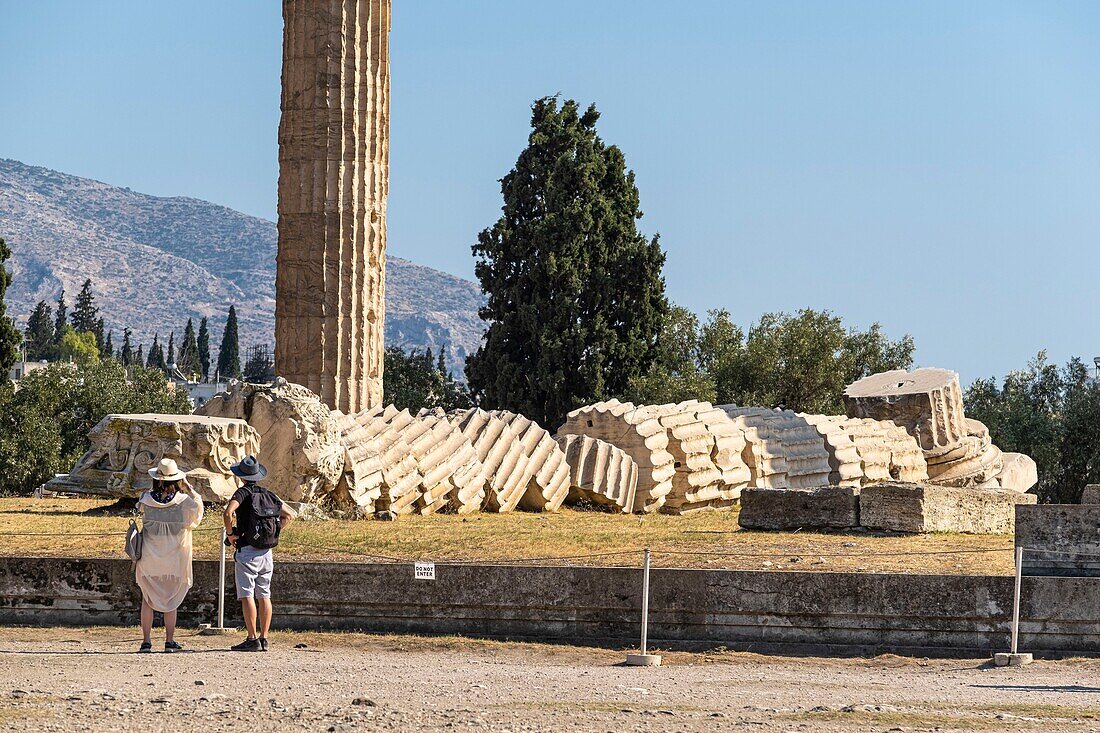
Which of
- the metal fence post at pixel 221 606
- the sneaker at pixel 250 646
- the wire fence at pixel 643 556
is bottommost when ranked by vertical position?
the sneaker at pixel 250 646

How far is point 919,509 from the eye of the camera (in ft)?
50.0

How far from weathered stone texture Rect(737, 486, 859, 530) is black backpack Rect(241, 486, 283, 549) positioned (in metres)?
6.43

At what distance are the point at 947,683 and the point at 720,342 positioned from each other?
3143 cm

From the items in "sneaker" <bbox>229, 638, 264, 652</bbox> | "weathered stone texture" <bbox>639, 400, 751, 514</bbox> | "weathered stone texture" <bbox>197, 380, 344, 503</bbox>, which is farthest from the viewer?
"weathered stone texture" <bbox>639, 400, 751, 514</bbox>

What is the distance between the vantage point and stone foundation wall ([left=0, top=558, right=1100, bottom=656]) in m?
10.7

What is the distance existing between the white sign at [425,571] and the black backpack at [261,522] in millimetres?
1060

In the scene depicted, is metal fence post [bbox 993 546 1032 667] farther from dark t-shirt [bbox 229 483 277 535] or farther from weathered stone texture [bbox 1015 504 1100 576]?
dark t-shirt [bbox 229 483 277 535]

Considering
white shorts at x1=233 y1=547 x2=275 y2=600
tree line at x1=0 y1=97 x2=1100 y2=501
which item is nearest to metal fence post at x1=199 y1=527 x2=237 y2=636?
white shorts at x1=233 y1=547 x2=275 y2=600

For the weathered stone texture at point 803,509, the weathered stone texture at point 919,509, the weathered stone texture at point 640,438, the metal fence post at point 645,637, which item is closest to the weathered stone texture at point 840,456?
the weathered stone texture at point 640,438

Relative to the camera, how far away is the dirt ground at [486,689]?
25.5 ft

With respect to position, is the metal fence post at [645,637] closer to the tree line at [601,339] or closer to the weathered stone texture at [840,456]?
the weathered stone texture at [840,456]

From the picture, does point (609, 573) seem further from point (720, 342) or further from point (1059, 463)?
point (1059, 463)

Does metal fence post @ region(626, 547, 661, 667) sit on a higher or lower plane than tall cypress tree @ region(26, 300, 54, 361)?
lower

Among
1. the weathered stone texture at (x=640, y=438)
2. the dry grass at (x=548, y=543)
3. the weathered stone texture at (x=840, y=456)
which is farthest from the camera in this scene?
the weathered stone texture at (x=840, y=456)
